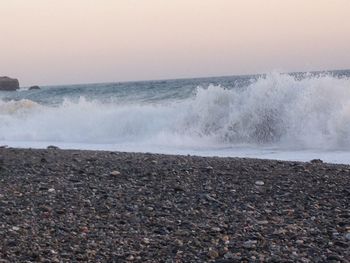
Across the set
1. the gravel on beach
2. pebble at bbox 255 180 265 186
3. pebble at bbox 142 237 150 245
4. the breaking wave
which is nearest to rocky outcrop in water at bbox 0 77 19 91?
the breaking wave

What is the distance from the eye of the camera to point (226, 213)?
192 inches

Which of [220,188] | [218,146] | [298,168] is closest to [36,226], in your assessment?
[220,188]

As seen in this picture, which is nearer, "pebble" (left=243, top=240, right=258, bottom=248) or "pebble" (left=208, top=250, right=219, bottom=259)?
"pebble" (left=208, top=250, right=219, bottom=259)

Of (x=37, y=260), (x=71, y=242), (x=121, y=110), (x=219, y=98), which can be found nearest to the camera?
(x=37, y=260)

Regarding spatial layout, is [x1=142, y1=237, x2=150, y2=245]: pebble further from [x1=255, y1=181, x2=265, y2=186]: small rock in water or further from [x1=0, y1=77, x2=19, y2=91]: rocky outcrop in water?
[x1=0, y1=77, x2=19, y2=91]: rocky outcrop in water

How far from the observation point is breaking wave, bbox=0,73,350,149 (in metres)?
10.9

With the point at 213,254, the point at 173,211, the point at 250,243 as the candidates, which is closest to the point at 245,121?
the point at 173,211

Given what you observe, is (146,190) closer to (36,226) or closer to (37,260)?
(36,226)

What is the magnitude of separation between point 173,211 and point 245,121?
7.32 meters

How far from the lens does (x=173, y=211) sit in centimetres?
492

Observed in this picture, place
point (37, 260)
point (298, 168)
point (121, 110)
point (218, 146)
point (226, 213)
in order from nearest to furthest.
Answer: point (37, 260) → point (226, 213) → point (298, 168) → point (218, 146) → point (121, 110)

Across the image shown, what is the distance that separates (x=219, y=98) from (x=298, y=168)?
20.7ft

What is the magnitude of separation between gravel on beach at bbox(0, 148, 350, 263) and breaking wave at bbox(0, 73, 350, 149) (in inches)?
144

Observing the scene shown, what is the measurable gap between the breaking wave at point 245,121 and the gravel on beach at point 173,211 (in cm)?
366
